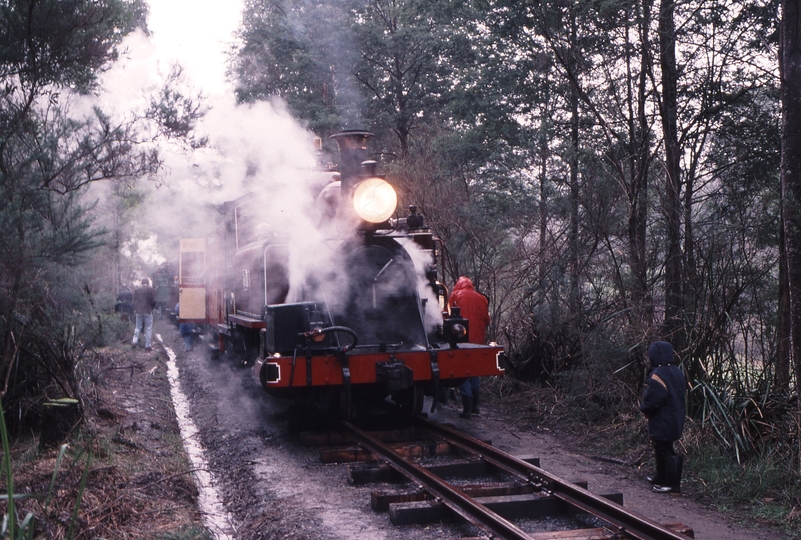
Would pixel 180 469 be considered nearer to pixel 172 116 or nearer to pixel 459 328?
pixel 459 328

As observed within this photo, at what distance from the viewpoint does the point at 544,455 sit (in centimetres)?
742

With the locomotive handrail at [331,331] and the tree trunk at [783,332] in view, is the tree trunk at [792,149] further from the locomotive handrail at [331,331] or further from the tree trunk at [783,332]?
the locomotive handrail at [331,331]

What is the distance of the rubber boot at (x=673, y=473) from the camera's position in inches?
240

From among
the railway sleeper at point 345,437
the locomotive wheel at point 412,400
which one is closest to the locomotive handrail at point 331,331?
the locomotive wheel at point 412,400

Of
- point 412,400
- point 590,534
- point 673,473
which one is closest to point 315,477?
point 412,400

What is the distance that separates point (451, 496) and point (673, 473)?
2.03 meters

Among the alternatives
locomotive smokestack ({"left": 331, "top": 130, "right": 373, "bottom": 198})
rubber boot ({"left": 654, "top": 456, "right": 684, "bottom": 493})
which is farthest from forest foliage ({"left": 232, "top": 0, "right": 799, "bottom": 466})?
locomotive smokestack ({"left": 331, "top": 130, "right": 373, "bottom": 198})

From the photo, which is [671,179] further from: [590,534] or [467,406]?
[590,534]

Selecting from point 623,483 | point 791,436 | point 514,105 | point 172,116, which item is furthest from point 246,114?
point 791,436

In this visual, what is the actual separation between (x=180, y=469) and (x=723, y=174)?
7.48 meters

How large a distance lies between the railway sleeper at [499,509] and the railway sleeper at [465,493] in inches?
7.9

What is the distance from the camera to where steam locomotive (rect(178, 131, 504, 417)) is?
733cm

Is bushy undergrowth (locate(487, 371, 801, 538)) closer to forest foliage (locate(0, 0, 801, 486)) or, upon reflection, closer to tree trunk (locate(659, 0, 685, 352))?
forest foliage (locate(0, 0, 801, 486))

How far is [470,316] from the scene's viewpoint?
9297 mm
